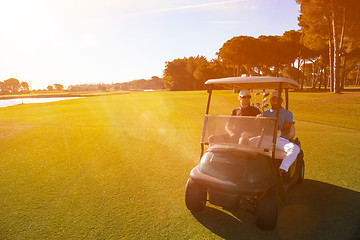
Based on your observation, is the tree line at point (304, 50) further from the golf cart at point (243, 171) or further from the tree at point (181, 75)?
the golf cart at point (243, 171)

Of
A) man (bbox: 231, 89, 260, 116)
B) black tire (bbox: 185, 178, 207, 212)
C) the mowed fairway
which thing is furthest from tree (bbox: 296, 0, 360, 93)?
black tire (bbox: 185, 178, 207, 212)

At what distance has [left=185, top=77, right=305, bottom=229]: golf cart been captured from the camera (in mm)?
3137

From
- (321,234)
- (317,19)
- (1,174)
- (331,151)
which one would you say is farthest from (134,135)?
(317,19)

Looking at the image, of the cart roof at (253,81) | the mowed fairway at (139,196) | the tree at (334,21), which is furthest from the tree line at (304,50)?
the cart roof at (253,81)

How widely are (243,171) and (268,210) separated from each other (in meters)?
0.63

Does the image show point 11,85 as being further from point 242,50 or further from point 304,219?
point 304,219

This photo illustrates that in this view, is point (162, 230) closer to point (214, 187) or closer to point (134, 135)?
point (214, 187)

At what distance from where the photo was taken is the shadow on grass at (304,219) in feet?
10.5

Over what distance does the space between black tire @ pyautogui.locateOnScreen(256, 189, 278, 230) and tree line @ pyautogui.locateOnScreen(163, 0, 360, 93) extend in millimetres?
27344

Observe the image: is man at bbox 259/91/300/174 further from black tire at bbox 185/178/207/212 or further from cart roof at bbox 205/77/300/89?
black tire at bbox 185/178/207/212

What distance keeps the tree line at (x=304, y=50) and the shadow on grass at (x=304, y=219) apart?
84.8ft

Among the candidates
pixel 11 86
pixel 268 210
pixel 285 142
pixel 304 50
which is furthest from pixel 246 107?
pixel 11 86

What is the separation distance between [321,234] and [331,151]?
486cm

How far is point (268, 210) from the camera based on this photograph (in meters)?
3.18
